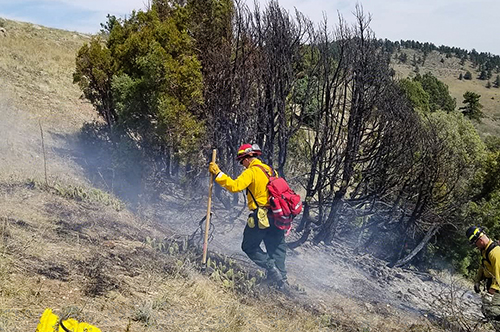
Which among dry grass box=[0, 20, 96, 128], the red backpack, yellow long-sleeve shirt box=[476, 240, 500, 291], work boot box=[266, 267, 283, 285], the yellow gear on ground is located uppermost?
dry grass box=[0, 20, 96, 128]

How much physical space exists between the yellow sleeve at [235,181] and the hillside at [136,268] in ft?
3.33

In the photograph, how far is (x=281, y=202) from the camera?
554cm

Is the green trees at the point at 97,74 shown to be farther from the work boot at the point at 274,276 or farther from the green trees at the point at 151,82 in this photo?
the work boot at the point at 274,276

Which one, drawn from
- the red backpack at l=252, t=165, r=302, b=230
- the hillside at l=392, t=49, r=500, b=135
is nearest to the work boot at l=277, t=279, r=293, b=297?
the red backpack at l=252, t=165, r=302, b=230

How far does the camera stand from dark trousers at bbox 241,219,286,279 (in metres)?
5.69

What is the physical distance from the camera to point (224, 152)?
8938mm

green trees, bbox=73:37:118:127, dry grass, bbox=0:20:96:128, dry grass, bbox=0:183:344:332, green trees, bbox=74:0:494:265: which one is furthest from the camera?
dry grass, bbox=0:20:96:128

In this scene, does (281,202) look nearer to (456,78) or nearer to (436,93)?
(436,93)

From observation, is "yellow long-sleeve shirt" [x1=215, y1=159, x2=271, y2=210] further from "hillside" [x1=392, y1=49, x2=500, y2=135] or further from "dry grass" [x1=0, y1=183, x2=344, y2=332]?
"hillside" [x1=392, y1=49, x2=500, y2=135]

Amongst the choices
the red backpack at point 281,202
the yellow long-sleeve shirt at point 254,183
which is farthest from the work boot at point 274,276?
the yellow long-sleeve shirt at point 254,183

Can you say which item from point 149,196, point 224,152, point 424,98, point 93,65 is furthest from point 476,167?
point 424,98

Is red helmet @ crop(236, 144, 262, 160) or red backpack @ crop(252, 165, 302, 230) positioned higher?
red helmet @ crop(236, 144, 262, 160)

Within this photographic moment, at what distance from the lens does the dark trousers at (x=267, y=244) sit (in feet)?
18.7

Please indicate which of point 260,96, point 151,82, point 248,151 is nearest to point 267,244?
point 248,151
